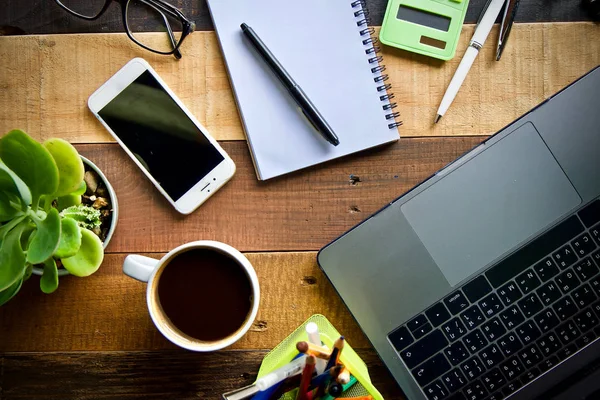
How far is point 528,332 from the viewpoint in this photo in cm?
67

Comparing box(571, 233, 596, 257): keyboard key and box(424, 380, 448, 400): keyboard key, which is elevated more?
box(571, 233, 596, 257): keyboard key

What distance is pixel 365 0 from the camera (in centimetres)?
75

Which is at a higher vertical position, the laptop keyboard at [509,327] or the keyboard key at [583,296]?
the keyboard key at [583,296]

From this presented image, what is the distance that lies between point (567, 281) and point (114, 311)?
599 millimetres

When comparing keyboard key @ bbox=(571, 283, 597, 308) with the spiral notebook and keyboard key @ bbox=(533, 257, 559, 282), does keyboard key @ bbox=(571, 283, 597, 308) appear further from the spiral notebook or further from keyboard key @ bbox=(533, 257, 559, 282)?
the spiral notebook

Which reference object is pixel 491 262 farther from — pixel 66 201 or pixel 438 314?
pixel 66 201

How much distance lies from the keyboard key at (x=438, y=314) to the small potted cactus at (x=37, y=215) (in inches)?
16.0

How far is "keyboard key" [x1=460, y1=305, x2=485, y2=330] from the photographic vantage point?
675 mm

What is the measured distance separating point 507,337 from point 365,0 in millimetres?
490

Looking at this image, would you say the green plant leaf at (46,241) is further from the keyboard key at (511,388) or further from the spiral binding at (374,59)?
the keyboard key at (511,388)

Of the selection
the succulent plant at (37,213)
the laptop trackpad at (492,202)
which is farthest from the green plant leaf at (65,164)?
the laptop trackpad at (492,202)

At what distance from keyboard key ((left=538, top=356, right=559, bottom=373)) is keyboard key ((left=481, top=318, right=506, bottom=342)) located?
0.20ft

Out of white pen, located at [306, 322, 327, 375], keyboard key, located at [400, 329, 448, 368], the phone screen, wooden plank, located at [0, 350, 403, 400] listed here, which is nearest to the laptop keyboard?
keyboard key, located at [400, 329, 448, 368]

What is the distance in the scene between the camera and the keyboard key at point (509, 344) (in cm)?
67
